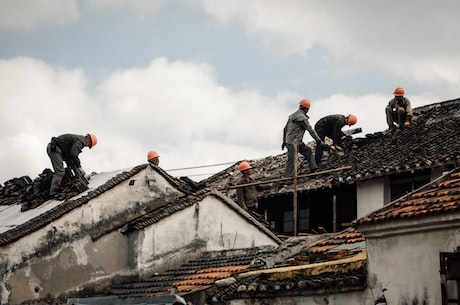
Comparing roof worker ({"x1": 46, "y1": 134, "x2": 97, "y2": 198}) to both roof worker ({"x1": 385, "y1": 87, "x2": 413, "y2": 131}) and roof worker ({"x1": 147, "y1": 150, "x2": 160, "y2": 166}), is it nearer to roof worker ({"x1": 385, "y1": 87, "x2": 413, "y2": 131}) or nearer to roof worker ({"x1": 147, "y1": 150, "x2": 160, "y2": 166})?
roof worker ({"x1": 147, "y1": 150, "x2": 160, "y2": 166})

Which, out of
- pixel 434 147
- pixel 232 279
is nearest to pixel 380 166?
pixel 434 147

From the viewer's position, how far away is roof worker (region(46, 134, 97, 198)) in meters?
22.8

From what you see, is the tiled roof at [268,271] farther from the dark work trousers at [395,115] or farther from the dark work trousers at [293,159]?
the dark work trousers at [395,115]

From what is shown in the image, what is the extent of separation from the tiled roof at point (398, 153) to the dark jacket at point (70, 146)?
543 cm

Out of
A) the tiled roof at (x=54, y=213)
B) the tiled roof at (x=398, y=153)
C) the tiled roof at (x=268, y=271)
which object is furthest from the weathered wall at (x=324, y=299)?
the tiled roof at (x=398, y=153)

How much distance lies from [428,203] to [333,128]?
17.1 meters

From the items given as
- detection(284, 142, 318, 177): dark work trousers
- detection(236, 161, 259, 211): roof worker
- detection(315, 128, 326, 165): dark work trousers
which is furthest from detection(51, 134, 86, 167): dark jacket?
detection(315, 128, 326, 165): dark work trousers

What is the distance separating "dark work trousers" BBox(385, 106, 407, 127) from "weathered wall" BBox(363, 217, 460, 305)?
17428 millimetres

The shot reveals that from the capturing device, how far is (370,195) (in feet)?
84.2

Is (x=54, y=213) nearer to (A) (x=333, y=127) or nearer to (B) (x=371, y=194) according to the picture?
(B) (x=371, y=194)

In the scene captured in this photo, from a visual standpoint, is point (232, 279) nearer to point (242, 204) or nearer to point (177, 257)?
point (177, 257)

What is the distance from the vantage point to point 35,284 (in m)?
19.2

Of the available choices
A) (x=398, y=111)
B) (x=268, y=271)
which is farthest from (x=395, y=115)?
(x=268, y=271)

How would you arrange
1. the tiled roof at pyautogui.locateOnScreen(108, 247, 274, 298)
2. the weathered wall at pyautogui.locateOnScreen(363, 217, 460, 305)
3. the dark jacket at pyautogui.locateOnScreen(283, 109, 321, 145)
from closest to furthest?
1. the weathered wall at pyautogui.locateOnScreen(363, 217, 460, 305)
2. the tiled roof at pyautogui.locateOnScreen(108, 247, 274, 298)
3. the dark jacket at pyautogui.locateOnScreen(283, 109, 321, 145)
